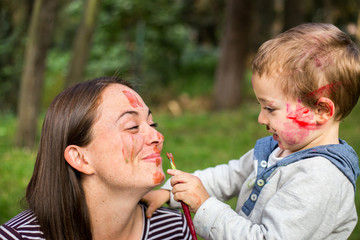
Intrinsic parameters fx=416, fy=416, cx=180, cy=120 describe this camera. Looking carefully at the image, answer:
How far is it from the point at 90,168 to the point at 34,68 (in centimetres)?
419

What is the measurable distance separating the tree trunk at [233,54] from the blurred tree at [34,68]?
4.67 meters

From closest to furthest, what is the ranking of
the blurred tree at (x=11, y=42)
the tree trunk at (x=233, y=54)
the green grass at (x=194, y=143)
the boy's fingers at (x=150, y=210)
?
the boy's fingers at (x=150, y=210) → the green grass at (x=194, y=143) → the blurred tree at (x=11, y=42) → the tree trunk at (x=233, y=54)

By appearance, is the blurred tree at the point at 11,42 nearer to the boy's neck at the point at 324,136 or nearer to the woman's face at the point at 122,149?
the woman's face at the point at 122,149

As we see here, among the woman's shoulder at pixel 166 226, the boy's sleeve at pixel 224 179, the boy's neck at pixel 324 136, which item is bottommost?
the woman's shoulder at pixel 166 226

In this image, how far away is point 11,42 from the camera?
6137 millimetres

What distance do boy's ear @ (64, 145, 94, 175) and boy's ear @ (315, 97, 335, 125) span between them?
110 cm

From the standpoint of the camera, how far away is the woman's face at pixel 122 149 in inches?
78.5

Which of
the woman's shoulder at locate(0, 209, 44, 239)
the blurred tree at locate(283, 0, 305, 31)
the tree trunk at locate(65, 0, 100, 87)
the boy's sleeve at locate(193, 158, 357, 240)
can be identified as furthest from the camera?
the blurred tree at locate(283, 0, 305, 31)

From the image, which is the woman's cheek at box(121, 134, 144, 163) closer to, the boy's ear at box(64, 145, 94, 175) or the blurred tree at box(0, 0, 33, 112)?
the boy's ear at box(64, 145, 94, 175)

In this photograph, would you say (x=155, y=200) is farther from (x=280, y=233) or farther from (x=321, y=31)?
(x=321, y=31)

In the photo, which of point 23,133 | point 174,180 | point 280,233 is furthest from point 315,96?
point 23,133

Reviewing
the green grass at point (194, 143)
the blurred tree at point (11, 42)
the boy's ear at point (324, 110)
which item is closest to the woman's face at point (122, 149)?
the boy's ear at point (324, 110)

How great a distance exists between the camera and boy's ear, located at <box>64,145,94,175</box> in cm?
201

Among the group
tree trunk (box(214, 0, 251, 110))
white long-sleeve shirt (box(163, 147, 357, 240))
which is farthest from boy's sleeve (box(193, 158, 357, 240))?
tree trunk (box(214, 0, 251, 110))
